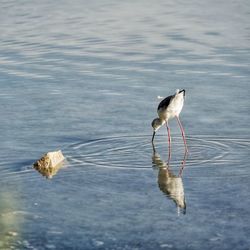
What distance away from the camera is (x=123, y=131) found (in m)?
12.5

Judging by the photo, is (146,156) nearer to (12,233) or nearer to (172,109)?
(172,109)

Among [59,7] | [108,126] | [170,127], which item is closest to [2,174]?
[108,126]

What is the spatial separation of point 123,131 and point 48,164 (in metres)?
2.04

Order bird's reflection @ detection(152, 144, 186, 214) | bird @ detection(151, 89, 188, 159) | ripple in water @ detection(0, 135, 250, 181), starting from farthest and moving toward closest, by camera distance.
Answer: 1. bird @ detection(151, 89, 188, 159)
2. ripple in water @ detection(0, 135, 250, 181)
3. bird's reflection @ detection(152, 144, 186, 214)

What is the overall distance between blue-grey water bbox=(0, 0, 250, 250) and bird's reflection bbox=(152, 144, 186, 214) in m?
0.03

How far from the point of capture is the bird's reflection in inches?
372

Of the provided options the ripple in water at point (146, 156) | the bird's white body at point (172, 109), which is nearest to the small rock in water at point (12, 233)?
the ripple in water at point (146, 156)

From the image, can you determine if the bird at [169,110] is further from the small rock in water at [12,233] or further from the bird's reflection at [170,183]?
the small rock in water at [12,233]

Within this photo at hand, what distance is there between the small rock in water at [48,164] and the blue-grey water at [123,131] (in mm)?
142

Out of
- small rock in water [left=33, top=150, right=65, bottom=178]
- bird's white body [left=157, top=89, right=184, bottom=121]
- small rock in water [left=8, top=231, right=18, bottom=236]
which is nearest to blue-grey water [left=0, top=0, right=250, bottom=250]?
small rock in water [left=8, top=231, right=18, bottom=236]

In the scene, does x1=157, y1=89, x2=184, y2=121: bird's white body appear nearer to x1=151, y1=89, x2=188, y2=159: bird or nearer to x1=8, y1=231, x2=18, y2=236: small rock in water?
x1=151, y1=89, x2=188, y2=159: bird


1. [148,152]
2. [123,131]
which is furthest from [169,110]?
[148,152]

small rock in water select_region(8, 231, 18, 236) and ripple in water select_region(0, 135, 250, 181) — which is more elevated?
small rock in water select_region(8, 231, 18, 236)

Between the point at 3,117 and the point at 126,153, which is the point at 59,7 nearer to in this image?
the point at 3,117
